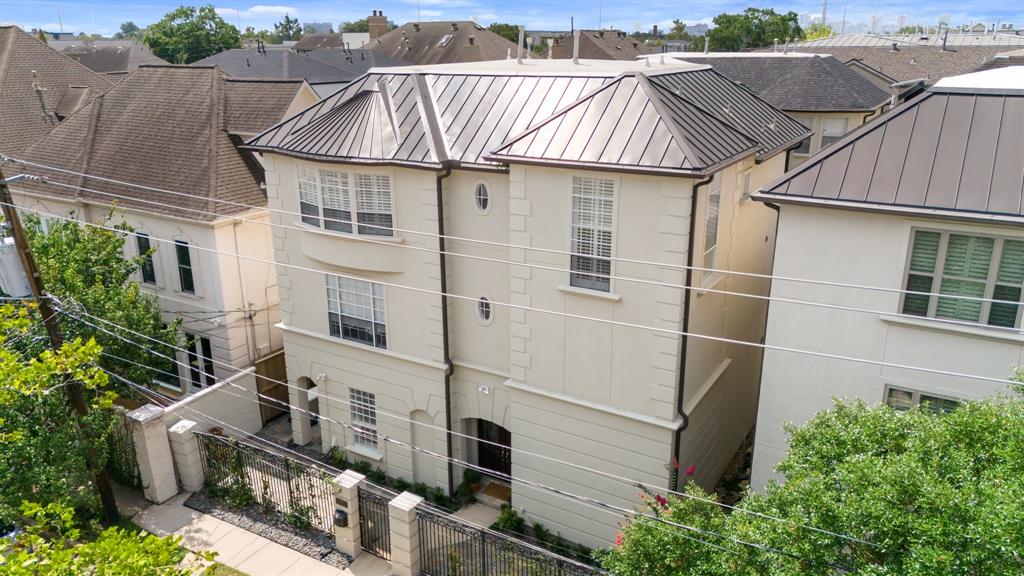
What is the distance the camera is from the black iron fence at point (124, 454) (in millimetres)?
18797

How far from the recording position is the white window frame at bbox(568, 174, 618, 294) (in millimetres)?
14711

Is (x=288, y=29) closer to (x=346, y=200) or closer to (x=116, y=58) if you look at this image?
(x=116, y=58)

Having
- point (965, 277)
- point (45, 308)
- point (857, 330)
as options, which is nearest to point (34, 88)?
point (45, 308)

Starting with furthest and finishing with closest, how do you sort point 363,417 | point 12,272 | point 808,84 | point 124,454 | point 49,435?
point 808,84 < point 363,417 < point 124,454 < point 49,435 < point 12,272

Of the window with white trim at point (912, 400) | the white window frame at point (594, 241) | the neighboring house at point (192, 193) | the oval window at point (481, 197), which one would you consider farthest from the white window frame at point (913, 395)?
the neighboring house at point (192, 193)

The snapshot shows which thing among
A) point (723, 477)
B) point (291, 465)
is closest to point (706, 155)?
point (723, 477)

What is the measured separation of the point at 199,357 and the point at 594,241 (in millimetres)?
14524

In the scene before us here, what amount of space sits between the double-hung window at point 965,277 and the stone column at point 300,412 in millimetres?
15817

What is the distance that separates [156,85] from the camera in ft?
86.7

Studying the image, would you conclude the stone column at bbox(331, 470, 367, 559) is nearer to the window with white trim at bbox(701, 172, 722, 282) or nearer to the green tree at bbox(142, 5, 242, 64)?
the window with white trim at bbox(701, 172, 722, 282)

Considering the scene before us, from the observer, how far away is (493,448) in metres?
19.9

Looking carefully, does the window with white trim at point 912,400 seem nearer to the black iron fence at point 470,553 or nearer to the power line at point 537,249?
the power line at point 537,249

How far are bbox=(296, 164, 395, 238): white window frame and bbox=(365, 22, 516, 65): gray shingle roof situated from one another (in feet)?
155

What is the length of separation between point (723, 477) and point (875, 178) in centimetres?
993
